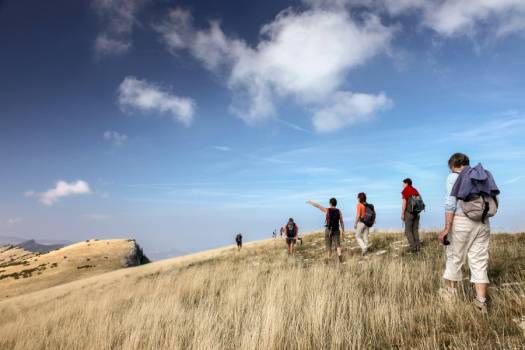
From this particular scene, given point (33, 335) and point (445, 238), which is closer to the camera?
point (445, 238)

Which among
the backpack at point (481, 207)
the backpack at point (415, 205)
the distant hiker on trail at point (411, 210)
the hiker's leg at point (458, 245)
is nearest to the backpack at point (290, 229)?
the distant hiker on trail at point (411, 210)

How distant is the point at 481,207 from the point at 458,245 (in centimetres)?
72

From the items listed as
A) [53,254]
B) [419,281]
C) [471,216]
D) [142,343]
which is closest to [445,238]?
[471,216]

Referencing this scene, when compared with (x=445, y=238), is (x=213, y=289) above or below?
below

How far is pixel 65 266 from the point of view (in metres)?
47.7

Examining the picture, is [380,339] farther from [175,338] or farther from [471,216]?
[175,338]

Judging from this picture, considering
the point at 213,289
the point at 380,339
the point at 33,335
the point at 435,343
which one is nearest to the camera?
the point at 435,343

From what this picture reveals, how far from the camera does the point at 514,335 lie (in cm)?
363

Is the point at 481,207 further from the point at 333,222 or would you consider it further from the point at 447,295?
the point at 333,222

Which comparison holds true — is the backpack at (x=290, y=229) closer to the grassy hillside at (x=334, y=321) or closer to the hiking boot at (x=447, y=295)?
the grassy hillside at (x=334, y=321)

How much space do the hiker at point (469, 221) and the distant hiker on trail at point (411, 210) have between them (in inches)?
242

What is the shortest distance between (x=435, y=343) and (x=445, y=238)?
2.30m

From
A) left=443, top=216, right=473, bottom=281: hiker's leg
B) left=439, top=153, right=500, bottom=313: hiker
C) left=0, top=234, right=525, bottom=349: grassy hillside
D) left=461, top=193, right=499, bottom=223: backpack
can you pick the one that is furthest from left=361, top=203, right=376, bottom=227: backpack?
left=461, top=193, right=499, bottom=223: backpack

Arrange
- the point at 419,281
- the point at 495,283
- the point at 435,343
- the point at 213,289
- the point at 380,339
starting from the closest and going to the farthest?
the point at 435,343 < the point at 380,339 < the point at 495,283 < the point at 419,281 < the point at 213,289
